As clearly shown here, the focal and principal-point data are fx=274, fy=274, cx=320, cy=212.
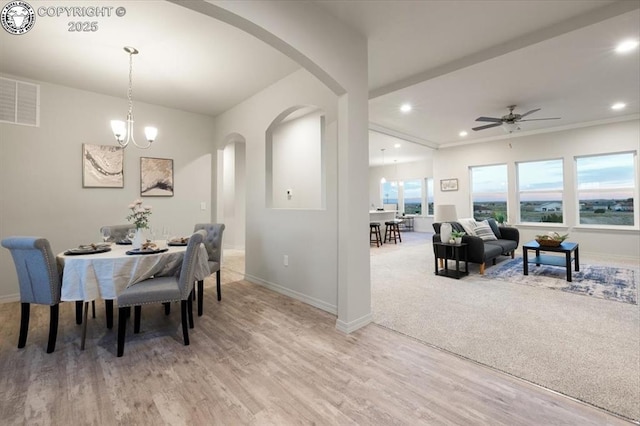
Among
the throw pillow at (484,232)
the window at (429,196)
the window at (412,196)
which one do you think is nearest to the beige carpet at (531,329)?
the throw pillow at (484,232)

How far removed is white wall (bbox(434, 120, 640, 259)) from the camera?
18.7 feet

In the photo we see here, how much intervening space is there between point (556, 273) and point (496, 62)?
3.55 metres

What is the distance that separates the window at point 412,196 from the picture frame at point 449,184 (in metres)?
3.54

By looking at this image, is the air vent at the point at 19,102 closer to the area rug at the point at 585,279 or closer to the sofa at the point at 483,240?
the sofa at the point at 483,240

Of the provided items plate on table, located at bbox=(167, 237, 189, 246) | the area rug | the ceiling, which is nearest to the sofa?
the area rug

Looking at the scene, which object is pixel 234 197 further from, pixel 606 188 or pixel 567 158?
pixel 606 188

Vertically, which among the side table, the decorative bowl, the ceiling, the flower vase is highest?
the ceiling

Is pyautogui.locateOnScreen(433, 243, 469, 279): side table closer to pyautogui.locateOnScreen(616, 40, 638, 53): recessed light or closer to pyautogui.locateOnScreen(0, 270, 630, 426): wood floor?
pyautogui.locateOnScreen(0, 270, 630, 426): wood floor

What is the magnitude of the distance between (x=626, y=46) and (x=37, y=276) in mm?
6217

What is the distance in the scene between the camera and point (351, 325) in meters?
2.58

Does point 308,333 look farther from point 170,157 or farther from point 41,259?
point 170,157

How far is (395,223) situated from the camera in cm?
852

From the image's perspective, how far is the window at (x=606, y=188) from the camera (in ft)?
19.0

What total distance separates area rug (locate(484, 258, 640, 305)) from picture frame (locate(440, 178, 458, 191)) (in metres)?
3.32
